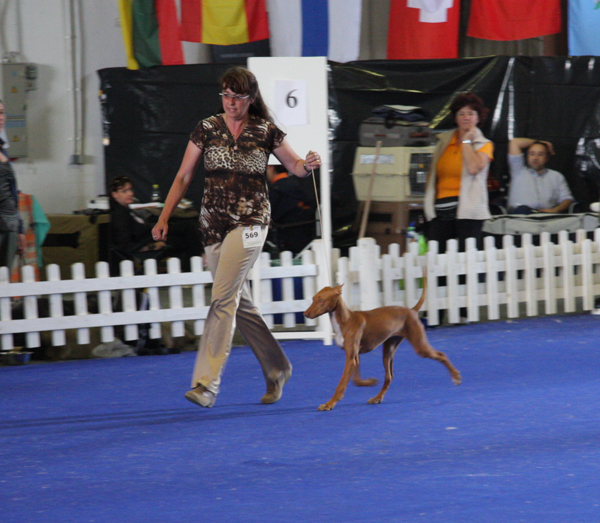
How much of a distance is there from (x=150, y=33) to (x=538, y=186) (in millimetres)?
4277

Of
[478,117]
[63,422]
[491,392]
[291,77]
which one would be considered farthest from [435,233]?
[63,422]

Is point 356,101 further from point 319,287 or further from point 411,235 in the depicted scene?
point 319,287

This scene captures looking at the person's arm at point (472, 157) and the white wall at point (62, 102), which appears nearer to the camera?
the person's arm at point (472, 157)

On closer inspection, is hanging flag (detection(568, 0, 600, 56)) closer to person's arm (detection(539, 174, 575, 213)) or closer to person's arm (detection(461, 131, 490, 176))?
person's arm (detection(539, 174, 575, 213))

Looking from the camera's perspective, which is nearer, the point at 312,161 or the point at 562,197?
the point at 312,161

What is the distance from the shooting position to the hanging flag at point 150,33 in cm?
798

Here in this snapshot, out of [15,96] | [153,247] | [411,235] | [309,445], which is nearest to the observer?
[309,445]

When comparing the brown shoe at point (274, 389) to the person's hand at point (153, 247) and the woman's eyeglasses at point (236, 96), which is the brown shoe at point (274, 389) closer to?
the woman's eyeglasses at point (236, 96)

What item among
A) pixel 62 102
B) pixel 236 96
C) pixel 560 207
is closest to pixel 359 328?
pixel 236 96

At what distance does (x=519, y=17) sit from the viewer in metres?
8.04

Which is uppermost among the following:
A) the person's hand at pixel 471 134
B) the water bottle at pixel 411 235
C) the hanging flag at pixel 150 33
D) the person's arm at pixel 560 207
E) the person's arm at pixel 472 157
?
the hanging flag at pixel 150 33

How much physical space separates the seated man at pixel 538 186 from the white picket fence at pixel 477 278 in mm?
1409

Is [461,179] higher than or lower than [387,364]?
higher

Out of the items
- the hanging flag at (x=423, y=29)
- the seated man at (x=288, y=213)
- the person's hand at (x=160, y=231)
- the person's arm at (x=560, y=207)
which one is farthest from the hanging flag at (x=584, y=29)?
the person's hand at (x=160, y=231)
